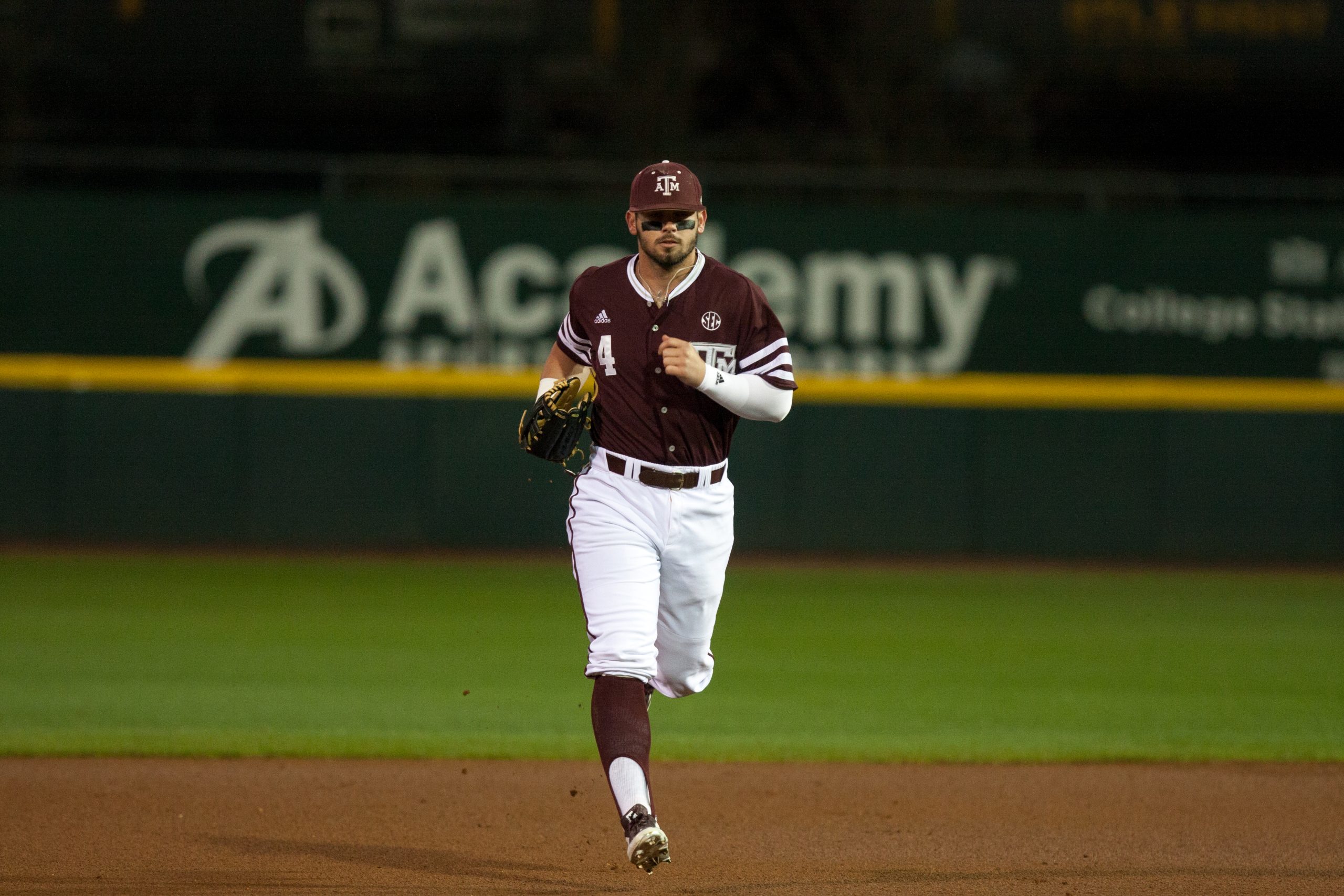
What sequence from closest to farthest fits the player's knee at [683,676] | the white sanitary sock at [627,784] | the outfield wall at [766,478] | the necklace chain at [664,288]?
the white sanitary sock at [627,784]
the necklace chain at [664,288]
the player's knee at [683,676]
the outfield wall at [766,478]

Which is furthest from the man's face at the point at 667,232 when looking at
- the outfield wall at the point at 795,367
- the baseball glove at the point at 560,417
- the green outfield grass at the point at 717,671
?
the outfield wall at the point at 795,367

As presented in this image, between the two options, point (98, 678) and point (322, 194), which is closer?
point (98, 678)

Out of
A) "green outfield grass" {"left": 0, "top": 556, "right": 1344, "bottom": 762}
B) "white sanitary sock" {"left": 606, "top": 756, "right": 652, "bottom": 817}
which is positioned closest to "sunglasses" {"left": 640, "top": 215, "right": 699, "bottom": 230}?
"white sanitary sock" {"left": 606, "top": 756, "right": 652, "bottom": 817}

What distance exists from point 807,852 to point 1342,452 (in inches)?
408

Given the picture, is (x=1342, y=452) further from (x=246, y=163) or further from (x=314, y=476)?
(x=246, y=163)

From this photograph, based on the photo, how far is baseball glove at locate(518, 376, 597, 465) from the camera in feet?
15.0

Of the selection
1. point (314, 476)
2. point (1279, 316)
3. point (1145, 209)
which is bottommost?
point (314, 476)

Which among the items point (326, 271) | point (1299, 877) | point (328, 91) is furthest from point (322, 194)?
point (1299, 877)

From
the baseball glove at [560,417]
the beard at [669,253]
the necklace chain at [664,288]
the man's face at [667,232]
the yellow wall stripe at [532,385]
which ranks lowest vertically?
the yellow wall stripe at [532,385]

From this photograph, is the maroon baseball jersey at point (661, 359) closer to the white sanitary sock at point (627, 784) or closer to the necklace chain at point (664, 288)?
the necklace chain at point (664, 288)

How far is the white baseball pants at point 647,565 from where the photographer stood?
443 centimetres

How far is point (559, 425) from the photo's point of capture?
4.60 m

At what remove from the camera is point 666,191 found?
176 inches

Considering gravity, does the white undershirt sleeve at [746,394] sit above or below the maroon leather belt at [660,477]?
above
